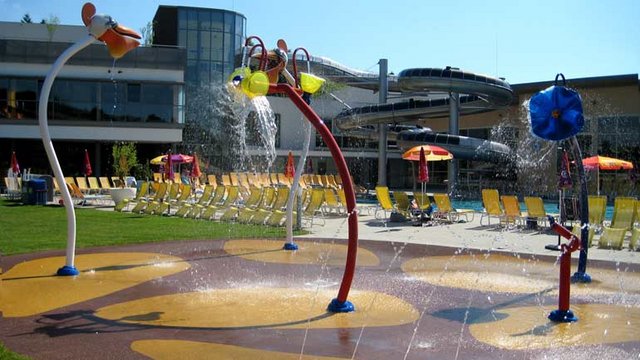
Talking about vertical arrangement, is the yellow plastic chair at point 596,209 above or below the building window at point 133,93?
below

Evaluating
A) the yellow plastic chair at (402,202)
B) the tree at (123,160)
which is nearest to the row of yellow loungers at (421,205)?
the yellow plastic chair at (402,202)

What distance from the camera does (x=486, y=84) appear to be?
31469 mm

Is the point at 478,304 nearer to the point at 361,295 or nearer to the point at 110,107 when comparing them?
the point at 361,295

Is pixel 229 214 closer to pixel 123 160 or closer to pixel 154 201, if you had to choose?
pixel 154 201

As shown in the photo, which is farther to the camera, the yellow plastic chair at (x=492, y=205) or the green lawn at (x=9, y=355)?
the yellow plastic chair at (x=492, y=205)

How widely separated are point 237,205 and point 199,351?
13.6 metres

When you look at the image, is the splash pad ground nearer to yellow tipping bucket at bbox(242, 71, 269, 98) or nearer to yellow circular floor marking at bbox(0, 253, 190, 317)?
yellow circular floor marking at bbox(0, 253, 190, 317)

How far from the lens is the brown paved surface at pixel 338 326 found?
5.54 m

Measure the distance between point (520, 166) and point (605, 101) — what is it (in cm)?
640

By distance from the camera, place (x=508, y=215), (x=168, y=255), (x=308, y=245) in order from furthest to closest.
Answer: (x=508, y=215), (x=308, y=245), (x=168, y=255)

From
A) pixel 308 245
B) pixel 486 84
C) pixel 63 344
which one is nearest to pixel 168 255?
pixel 308 245

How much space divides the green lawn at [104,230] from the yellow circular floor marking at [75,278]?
67.7 inches

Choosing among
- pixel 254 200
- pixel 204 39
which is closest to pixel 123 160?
pixel 254 200

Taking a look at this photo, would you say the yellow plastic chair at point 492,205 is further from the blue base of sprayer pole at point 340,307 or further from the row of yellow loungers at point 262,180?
the row of yellow loungers at point 262,180
